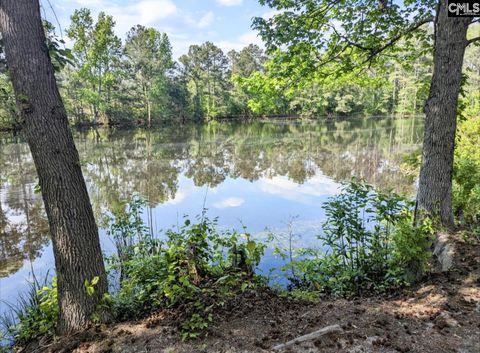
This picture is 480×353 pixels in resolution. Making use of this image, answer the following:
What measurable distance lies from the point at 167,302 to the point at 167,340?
0.59 metres

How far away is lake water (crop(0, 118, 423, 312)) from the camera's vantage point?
578 cm

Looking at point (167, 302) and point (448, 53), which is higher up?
point (448, 53)

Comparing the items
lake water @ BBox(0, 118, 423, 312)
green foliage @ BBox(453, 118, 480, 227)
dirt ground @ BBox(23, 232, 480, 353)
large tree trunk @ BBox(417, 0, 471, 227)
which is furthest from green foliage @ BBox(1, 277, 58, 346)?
green foliage @ BBox(453, 118, 480, 227)

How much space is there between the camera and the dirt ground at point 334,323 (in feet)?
6.89

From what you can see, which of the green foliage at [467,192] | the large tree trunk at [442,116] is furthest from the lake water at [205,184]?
the green foliage at [467,192]

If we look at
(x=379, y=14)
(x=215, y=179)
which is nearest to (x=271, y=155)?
(x=215, y=179)

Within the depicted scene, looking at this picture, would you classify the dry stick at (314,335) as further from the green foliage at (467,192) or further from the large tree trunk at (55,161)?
the green foliage at (467,192)

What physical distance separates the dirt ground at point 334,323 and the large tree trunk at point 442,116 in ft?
3.31

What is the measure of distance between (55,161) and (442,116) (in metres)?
4.21

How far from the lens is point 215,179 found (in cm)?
1050

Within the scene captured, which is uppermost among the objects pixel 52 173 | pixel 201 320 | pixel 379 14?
pixel 379 14

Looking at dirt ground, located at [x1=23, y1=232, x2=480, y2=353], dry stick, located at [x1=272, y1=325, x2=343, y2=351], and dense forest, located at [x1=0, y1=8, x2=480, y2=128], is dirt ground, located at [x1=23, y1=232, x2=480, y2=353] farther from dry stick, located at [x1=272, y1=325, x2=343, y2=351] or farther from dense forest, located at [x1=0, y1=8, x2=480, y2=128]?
dense forest, located at [x1=0, y1=8, x2=480, y2=128]

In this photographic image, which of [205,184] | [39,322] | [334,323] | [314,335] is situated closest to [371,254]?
[334,323]

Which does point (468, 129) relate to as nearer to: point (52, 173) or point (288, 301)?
point (288, 301)
